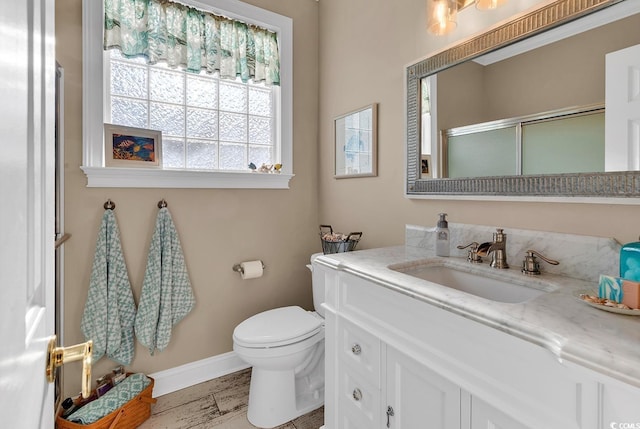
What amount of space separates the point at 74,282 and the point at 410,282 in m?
1.80

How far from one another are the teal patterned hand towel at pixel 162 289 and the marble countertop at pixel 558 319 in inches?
51.0

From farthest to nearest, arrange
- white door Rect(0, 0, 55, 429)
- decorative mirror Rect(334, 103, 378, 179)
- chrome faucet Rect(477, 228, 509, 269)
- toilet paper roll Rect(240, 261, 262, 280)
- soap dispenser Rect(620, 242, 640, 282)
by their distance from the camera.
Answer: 1. toilet paper roll Rect(240, 261, 262, 280)
2. decorative mirror Rect(334, 103, 378, 179)
3. chrome faucet Rect(477, 228, 509, 269)
4. soap dispenser Rect(620, 242, 640, 282)
5. white door Rect(0, 0, 55, 429)

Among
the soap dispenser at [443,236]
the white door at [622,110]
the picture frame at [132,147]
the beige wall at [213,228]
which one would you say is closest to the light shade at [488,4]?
the white door at [622,110]

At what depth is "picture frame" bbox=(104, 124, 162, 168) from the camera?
1.78 meters

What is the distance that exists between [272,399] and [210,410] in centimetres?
41

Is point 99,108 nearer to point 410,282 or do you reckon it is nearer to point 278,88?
point 278,88

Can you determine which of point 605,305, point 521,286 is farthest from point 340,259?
point 605,305

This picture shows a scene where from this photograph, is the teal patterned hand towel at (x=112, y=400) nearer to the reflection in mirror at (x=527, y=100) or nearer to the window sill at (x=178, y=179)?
the window sill at (x=178, y=179)

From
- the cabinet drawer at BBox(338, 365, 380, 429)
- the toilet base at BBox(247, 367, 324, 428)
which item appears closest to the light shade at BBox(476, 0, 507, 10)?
the cabinet drawer at BBox(338, 365, 380, 429)

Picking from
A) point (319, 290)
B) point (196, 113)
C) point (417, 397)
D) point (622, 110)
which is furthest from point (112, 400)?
point (622, 110)

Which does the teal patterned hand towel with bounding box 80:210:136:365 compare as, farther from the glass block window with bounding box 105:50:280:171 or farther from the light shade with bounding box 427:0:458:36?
the light shade with bounding box 427:0:458:36

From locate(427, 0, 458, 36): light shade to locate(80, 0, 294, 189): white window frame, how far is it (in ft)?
3.86

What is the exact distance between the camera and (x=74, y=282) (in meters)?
1.69

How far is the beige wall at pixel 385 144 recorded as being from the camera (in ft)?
3.56
